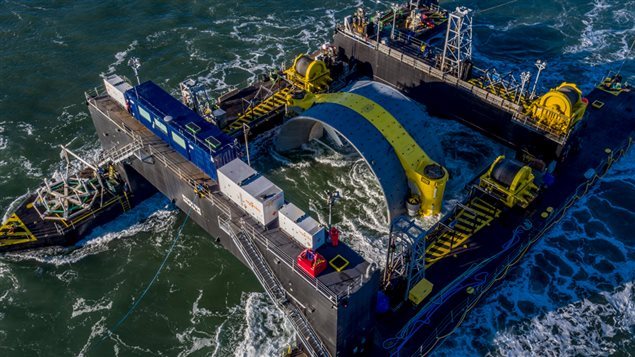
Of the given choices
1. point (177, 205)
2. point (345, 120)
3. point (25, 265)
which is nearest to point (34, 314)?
point (25, 265)

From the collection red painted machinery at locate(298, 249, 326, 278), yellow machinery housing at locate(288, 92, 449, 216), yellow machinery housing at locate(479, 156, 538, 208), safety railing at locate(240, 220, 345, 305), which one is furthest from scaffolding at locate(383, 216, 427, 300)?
yellow machinery housing at locate(479, 156, 538, 208)

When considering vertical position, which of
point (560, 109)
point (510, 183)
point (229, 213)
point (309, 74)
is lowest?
point (510, 183)

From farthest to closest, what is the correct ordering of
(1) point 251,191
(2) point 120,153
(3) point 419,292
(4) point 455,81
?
(4) point 455,81, (2) point 120,153, (3) point 419,292, (1) point 251,191

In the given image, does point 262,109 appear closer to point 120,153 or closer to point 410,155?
point 120,153

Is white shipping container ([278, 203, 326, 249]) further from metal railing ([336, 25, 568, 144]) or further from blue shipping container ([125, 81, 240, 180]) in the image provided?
metal railing ([336, 25, 568, 144])

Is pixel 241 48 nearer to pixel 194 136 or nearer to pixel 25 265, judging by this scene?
pixel 194 136

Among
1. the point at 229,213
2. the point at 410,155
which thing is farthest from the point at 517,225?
the point at 229,213

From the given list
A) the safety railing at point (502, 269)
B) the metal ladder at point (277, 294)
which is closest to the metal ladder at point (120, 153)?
the metal ladder at point (277, 294)
